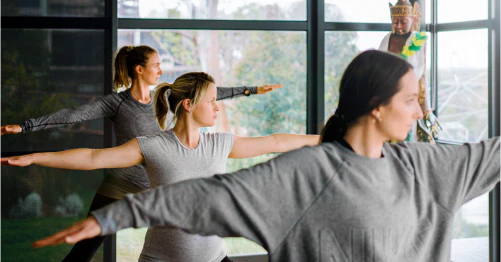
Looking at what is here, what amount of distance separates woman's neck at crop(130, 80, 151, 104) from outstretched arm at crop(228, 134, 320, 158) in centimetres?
95

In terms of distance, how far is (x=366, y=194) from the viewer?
1543 mm

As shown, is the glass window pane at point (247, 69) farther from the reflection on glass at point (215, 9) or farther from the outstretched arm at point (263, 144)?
the outstretched arm at point (263, 144)

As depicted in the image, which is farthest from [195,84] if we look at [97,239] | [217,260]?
[97,239]

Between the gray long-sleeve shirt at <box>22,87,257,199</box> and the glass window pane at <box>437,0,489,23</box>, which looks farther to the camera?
the glass window pane at <box>437,0,489,23</box>

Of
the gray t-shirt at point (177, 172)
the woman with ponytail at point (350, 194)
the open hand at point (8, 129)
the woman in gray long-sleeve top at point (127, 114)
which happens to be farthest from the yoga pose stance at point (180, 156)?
the woman with ponytail at point (350, 194)

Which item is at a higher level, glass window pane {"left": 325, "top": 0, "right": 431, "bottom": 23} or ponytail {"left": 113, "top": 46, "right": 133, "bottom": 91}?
glass window pane {"left": 325, "top": 0, "right": 431, "bottom": 23}

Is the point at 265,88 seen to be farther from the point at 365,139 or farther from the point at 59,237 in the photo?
the point at 59,237

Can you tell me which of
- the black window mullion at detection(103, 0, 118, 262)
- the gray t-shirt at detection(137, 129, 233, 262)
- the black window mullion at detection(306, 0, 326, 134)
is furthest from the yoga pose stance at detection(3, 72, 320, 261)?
the black window mullion at detection(306, 0, 326, 134)

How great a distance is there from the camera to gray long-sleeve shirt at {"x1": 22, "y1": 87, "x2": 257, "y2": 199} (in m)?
3.42

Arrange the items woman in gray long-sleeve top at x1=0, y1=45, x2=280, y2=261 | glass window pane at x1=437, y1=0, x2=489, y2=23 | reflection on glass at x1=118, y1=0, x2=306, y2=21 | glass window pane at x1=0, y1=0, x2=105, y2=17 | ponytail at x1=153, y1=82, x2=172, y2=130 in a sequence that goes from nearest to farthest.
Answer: ponytail at x1=153, y1=82, x2=172, y2=130
woman in gray long-sleeve top at x1=0, y1=45, x2=280, y2=261
glass window pane at x1=437, y1=0, x2=489, y2=23
glass window pane at x1=0, y1=0, x2=105, y2=17
reflection on glass at x1=118, y1=0, x2=306, y2=21

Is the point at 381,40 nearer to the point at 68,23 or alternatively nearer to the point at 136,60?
the point at 136,60

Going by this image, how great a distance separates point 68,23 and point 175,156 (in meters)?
2.02

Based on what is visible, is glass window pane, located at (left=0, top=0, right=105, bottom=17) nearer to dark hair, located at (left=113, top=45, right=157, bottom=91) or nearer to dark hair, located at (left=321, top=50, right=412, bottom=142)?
dark hair, located at (left=113, top=45, right=157, bottom=91)

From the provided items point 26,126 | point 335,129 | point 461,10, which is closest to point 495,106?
point 461,10
